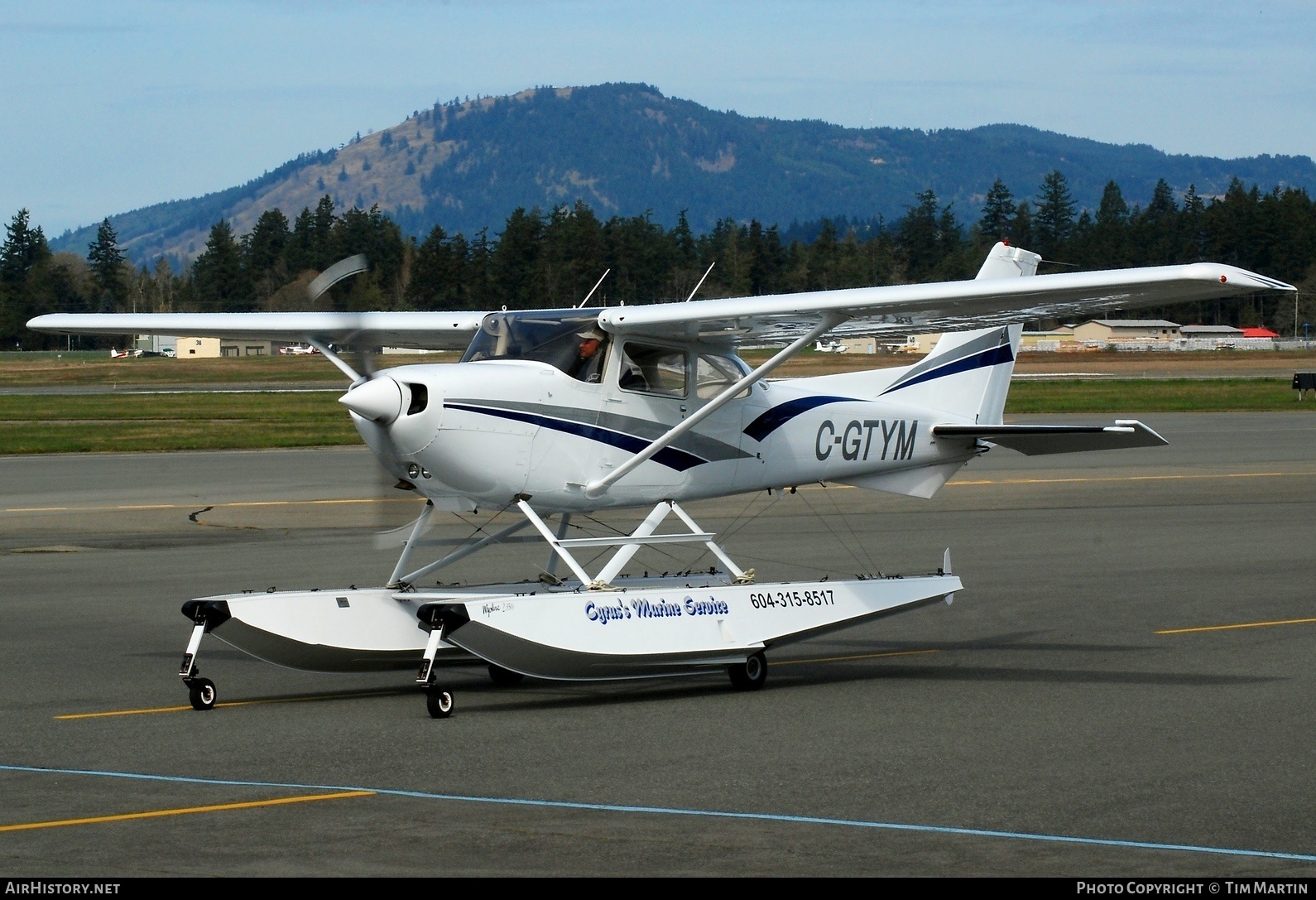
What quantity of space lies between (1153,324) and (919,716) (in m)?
150

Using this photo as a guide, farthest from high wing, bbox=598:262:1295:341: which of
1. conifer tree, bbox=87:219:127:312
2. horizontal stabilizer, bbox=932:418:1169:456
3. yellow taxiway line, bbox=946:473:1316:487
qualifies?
conifer tree, bbox=87:219:127:312

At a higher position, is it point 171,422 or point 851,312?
point 851,312

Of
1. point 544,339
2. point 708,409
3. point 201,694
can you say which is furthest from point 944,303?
point 201,694

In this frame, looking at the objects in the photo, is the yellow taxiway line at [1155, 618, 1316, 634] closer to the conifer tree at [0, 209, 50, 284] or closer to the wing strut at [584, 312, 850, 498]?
the wing strut at [584, 312, 850, 498]

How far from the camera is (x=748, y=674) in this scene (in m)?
10.1

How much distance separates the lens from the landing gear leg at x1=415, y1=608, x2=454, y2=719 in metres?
8.92

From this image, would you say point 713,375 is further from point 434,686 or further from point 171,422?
point 171,422

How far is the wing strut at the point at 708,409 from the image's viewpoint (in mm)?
10430

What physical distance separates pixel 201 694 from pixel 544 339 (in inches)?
130

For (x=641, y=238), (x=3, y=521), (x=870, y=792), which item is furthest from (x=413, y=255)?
(x=870, y=792)

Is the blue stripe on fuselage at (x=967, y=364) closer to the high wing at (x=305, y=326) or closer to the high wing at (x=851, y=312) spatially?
the high wing at (x=851, y=312)

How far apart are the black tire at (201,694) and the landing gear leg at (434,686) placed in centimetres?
139

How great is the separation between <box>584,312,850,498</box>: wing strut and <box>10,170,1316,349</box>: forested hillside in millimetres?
50844
